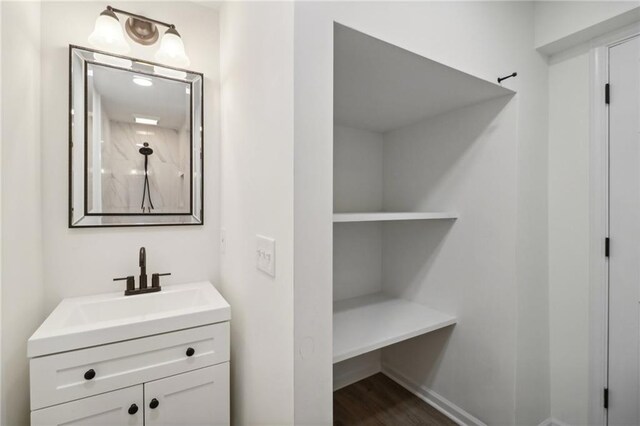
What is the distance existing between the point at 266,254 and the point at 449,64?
3.51ft

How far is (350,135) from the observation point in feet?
6.87

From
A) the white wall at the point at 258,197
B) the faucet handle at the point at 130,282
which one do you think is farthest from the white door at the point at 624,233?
the faucet handle at the point at 130,282

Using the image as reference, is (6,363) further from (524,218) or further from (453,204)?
(524,218)

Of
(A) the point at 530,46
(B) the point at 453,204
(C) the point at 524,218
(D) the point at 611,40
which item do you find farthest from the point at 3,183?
(D) the point at 611,40

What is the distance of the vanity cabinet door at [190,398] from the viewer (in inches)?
48.7

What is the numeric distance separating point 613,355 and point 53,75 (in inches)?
120

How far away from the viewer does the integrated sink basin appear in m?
1.09

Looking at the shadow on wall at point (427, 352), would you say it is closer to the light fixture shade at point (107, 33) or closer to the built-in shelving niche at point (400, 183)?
the built-in shelving niche at point (400, 183)

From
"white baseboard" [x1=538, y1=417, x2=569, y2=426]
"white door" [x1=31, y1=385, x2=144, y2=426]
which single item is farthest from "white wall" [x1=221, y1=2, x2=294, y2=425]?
"white baseboard" [x1=538, y1=417, x2=569, y2=426]

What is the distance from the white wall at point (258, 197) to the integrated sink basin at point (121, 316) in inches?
6.6

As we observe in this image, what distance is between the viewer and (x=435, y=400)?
181cm

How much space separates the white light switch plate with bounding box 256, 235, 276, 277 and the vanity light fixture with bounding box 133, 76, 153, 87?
116cm

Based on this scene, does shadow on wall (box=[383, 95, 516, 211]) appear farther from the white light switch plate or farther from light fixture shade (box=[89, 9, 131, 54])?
light fixture shade (box=[89, 9, 131, 54])

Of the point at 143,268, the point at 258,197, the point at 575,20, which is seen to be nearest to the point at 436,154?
the point at 575,20
